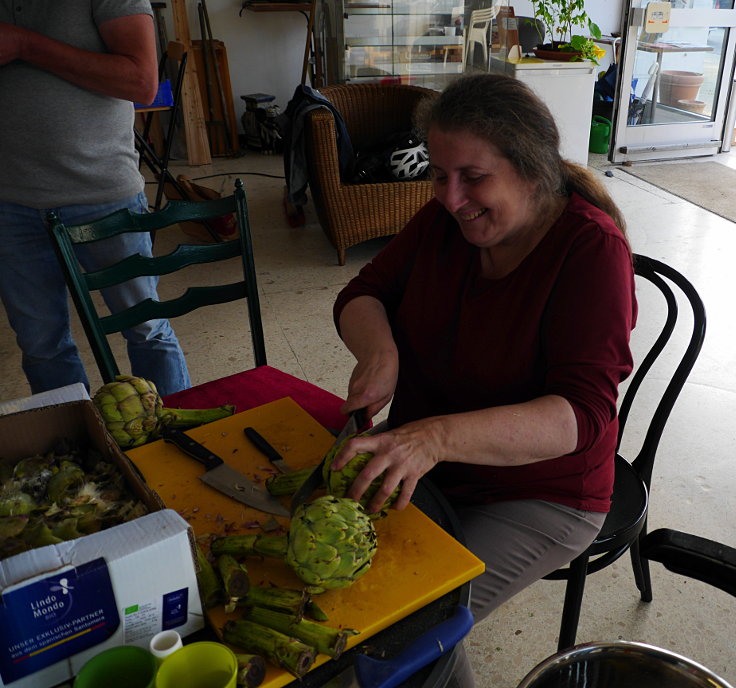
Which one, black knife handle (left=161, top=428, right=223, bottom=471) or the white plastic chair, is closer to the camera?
black knife handle (left=161, top=428, right=223, bottom=471)

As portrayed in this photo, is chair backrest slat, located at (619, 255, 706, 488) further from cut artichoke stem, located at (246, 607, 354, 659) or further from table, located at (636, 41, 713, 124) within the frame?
table, located at (636, 41, 713, 124)

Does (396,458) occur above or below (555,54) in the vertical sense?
below

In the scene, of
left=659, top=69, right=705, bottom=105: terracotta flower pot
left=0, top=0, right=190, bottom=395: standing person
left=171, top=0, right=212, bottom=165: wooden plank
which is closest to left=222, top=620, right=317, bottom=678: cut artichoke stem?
left=0, top=0, right=190, bottom=395: standing person

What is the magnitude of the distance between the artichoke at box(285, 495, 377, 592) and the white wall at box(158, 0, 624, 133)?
6.54m

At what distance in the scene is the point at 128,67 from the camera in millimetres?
1751

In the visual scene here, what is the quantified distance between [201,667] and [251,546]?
20cm

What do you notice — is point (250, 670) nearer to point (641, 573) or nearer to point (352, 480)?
point (352, 480)

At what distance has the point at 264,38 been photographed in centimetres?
668

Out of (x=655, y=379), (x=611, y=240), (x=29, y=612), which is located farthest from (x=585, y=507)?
(x=655, y=379)

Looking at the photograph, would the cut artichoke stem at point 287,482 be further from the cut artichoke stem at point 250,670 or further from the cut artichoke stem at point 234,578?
the cut artichoke stem at point 250,670

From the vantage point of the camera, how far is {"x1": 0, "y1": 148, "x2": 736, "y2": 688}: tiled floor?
5.73 feet

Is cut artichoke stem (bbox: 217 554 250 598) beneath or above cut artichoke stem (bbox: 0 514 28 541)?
beneath

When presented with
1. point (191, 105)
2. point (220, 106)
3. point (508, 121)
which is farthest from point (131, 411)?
point (220, 106)

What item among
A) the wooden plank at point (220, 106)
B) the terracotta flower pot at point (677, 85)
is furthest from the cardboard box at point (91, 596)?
the terracotta flower pot at point (677, 85)
